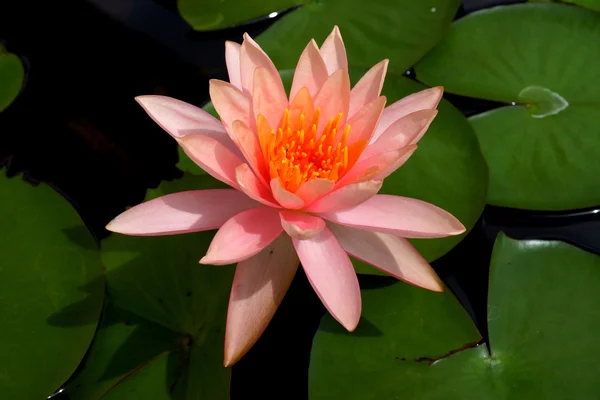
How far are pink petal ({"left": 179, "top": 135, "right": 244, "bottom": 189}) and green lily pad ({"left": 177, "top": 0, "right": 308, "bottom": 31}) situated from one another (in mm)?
1225

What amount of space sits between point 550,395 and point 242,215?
3.77ft

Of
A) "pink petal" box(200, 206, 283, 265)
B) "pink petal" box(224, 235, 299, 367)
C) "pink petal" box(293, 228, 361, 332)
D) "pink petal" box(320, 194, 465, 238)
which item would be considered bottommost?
"pink petal" box(224, 235, 299, 367)

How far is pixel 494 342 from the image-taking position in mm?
1605

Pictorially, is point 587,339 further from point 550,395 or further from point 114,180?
point 114,180

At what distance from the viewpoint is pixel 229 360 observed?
4.47 feet

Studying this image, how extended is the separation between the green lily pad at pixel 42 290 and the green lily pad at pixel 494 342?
83 cm

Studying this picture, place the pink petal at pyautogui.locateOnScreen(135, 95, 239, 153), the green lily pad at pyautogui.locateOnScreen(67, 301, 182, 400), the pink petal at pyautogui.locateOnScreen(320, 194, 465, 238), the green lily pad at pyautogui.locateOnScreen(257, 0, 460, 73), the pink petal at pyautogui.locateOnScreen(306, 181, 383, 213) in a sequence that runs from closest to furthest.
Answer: the pink petal at pyautogui.locateOnScreen(306, 181, 383, 213) < the pink petal at pyautogui.locateOnScreen(320, 194, 465, 238) < the pink petal at pyautogui.locateOnScreen(135, 95, 239, 153) < the green lily pad at pyautogui.locateOnScreen(67, 301, 182, 400) < the green lily pad at pyautogui.locateOnScreen(257, 0, 460, 73)

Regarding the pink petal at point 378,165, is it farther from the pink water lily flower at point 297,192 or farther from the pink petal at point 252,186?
the pink petal at point 252,186

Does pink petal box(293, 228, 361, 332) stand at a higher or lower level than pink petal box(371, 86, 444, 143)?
lower

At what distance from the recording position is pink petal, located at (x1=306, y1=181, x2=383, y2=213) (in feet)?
4.00

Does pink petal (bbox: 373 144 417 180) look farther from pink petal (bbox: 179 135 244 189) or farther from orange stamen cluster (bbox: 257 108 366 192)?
pink petal (bbox: 179 135 244 189)

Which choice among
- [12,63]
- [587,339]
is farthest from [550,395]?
[12,63]

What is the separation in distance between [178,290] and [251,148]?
25.5 inches

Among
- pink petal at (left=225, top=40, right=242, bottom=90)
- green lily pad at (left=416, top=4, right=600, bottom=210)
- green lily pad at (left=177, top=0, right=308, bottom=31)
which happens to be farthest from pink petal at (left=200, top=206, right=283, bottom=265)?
green lily pad at (left=177, top=0, right=308, bottom=31)
